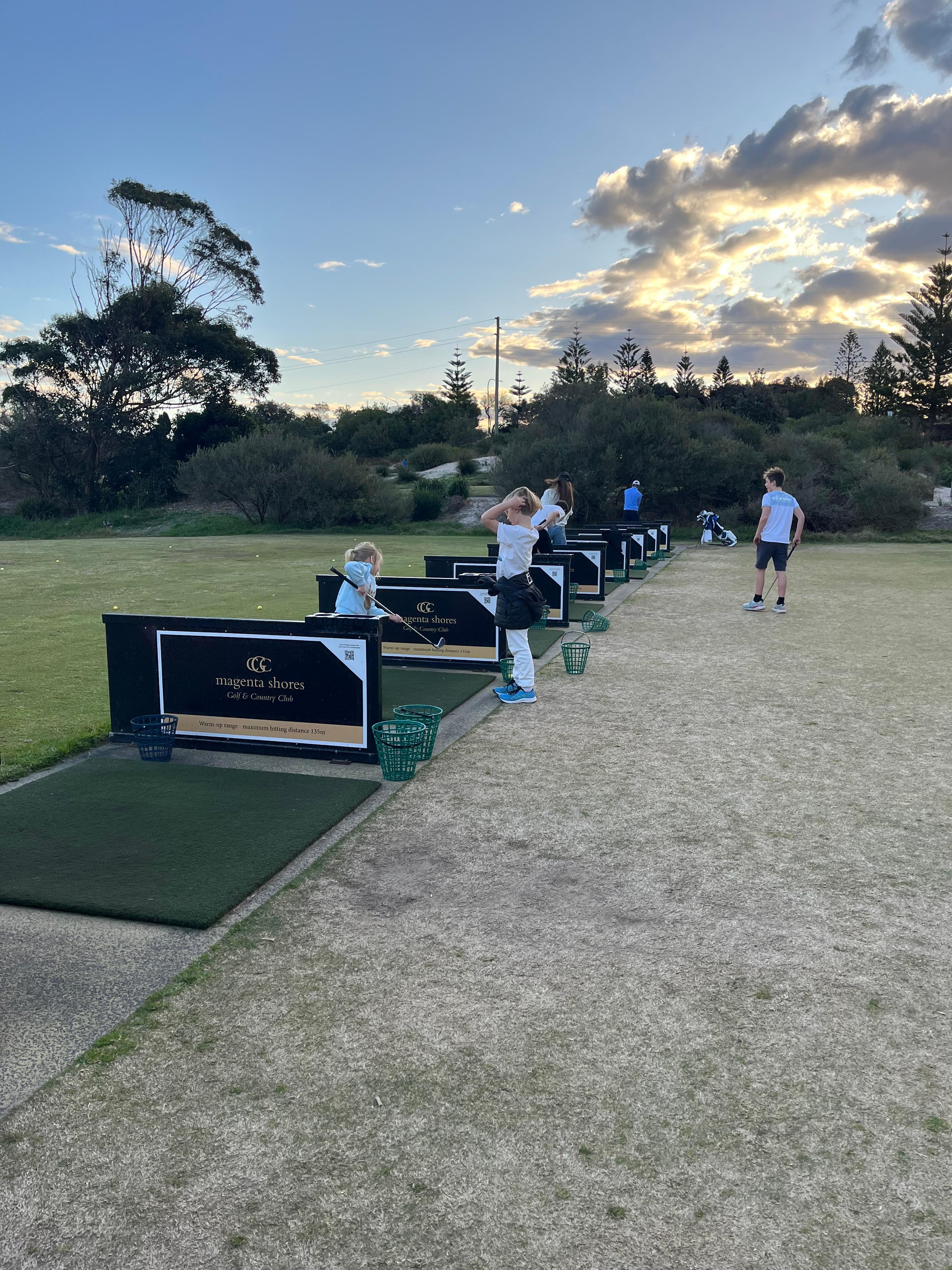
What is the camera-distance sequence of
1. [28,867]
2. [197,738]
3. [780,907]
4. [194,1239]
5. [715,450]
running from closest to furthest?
[194,1239], [780,907], [28,867], [197,738], [715,450]

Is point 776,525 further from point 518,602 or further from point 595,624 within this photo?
point 518,602

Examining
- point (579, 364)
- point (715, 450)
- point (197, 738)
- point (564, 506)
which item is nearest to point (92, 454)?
point (715, 450)

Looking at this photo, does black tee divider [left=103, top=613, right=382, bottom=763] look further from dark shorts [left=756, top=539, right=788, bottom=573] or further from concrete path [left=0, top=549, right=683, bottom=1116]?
dark shorts [left=756, top=539, right=788, bottom=573]

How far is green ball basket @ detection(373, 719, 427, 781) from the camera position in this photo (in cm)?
679

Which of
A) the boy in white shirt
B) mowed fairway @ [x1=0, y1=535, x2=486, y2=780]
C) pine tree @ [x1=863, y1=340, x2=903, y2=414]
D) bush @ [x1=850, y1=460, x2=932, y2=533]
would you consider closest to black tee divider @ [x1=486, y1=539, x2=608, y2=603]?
mowed fairway @ [x1=0, y1=535, x2=486, y2=780]

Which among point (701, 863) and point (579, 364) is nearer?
point (701, 863)

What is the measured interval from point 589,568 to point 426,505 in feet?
72.2

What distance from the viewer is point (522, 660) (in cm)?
915

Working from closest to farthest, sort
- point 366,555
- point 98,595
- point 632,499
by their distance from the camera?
point 366,555
point 98,595
point 632,499

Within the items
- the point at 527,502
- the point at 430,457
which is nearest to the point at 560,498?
the point at 527,502

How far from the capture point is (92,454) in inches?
1898

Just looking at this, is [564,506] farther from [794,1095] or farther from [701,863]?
[794,1095]

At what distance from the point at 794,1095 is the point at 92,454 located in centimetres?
5096

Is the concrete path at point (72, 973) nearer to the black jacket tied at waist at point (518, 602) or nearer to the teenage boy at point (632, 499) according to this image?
the black jacket tied at waist at point (518, 602)
